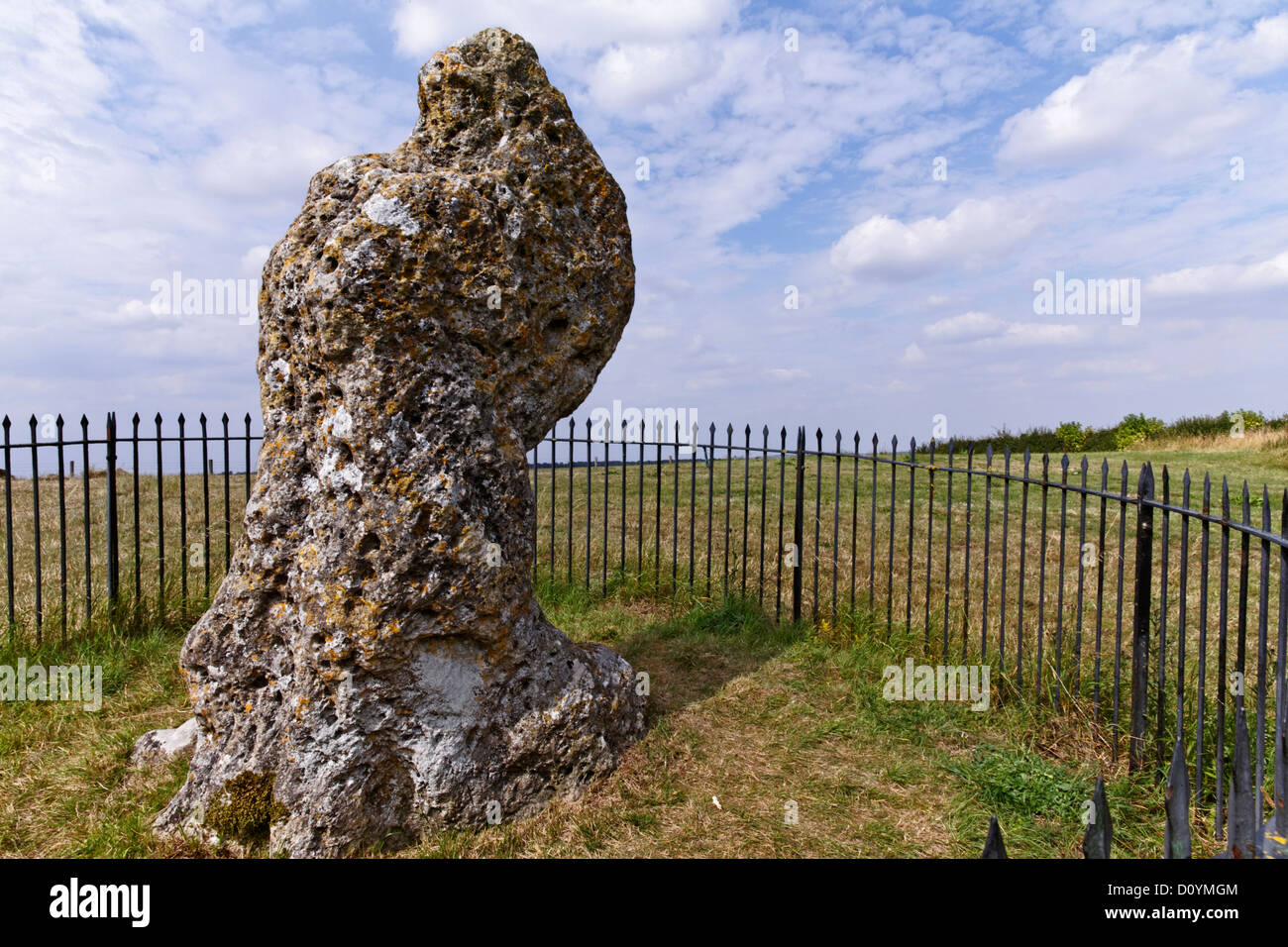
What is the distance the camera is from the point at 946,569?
19.3 ft

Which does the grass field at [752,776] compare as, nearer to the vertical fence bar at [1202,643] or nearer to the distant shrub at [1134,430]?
the vertical fence bar at [1202,643]

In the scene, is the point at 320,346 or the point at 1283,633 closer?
the point at 1283,633

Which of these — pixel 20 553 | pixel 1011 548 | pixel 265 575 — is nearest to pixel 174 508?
pixel 20 553

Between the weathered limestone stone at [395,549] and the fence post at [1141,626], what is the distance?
127 inches

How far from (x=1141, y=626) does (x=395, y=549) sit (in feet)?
14.3

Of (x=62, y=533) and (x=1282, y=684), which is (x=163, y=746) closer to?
(x=62, y=533)

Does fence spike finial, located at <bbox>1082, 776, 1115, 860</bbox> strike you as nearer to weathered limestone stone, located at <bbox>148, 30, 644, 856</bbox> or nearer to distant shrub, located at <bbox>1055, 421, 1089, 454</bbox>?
weathered limestone stone, located at <bbox>148, 30, 644, 856</bbox>

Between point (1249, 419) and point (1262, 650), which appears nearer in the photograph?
point (1262, 650)

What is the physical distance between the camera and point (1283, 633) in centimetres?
345

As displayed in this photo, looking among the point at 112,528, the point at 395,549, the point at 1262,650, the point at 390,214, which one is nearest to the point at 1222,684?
the point at 1262,650

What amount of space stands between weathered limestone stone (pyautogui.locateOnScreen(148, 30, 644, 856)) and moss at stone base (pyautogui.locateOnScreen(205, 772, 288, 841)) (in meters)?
0.01

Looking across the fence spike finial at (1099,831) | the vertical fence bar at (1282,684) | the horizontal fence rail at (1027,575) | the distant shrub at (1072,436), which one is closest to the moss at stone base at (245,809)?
the horizontal fence rail at (1027,575)
